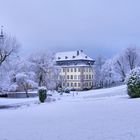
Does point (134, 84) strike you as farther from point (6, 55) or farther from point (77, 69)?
point (77, 69)

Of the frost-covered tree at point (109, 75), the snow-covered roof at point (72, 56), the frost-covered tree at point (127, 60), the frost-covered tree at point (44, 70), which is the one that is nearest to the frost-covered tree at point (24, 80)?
the frost-covered tree at point (44, 70)

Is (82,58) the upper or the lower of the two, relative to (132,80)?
upper

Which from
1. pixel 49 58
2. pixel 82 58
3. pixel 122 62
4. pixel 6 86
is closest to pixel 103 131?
pixel 6 86

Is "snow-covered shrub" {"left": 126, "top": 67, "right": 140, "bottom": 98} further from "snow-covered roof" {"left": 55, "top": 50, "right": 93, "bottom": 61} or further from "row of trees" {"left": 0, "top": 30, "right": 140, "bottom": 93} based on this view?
"snow-covered roof" {"left": 55, "top": 50, "right": 93, "bottom": 61}

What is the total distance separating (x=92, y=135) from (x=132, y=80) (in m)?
12.9

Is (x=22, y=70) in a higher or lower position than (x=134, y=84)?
higher

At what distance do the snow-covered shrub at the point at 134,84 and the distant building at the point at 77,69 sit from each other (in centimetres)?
7381

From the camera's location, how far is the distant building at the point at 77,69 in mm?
96188

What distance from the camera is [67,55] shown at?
334 feet

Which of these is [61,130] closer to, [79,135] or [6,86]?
[79,135]

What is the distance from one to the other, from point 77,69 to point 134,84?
78901mm

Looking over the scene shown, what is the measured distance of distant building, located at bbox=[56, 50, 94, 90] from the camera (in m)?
96.2

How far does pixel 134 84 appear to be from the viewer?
19.6m

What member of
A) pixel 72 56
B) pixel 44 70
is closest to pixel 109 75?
pixel 72 56
